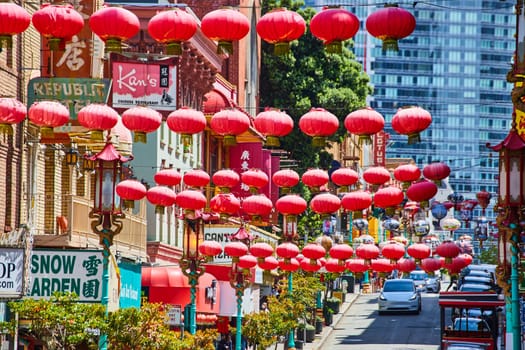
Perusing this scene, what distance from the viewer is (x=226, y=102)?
6278cm

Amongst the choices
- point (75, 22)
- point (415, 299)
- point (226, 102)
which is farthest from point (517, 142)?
point (415, 299)

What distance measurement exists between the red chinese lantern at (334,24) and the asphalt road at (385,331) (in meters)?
36.8

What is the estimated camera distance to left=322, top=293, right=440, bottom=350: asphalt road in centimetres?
5969

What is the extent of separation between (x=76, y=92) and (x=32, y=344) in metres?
7.38

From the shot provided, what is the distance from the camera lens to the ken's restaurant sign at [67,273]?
3728 centimetres

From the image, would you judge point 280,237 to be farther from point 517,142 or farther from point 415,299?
point 517,142

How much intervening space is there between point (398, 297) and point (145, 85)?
3566 centimetres

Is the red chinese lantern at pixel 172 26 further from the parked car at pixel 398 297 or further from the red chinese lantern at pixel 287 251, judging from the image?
the parked car at pixel 398 297

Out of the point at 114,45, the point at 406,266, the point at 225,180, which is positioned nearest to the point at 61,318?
the point at 225,180

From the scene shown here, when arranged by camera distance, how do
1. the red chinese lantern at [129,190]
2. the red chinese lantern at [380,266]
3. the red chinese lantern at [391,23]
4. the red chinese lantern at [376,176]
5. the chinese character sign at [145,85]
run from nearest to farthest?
1. the red chinese lantern at [391,23]
2. the red chinese lantern at [129,190]
3. the red chinese lantern at [376,176]
4. the chinese character sign at [145,85]
5. the red chinese lantern at [380,266]

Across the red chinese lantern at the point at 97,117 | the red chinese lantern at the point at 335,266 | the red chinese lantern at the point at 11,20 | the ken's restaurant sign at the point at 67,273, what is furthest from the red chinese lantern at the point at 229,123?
the red chinese lantern at the point at 335,266

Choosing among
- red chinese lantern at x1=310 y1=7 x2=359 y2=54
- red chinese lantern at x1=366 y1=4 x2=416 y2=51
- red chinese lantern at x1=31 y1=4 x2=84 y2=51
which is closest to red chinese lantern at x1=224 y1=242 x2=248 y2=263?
red chinese lantern at x1=31 y1=4 x2=84 y2=51

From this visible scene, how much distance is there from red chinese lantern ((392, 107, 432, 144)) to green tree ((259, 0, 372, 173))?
57.1 meters

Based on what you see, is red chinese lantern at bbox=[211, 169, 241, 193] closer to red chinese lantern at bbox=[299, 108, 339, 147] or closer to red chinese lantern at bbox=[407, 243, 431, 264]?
red chinese lantern at bbox=[299, 108, 339, 147]
